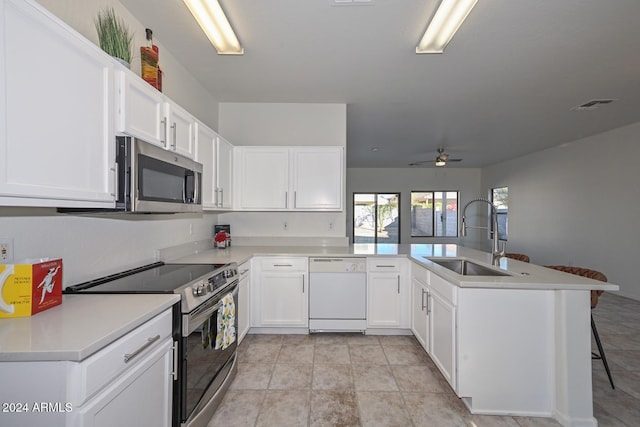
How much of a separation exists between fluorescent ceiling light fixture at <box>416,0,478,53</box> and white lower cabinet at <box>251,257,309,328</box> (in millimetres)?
2200

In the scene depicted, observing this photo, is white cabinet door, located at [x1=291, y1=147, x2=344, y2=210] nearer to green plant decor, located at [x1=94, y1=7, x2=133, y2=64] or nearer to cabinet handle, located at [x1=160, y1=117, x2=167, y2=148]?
cabinet handle, located at [x1=160, y1=117, x2=167, y2=148]

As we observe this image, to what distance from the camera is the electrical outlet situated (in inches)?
47.6

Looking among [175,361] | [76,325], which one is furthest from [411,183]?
[76,325]

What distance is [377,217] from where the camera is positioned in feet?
28.9

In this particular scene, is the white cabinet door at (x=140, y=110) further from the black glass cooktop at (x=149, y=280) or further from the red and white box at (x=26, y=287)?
the black glass cooktop at (x=149, y=280)

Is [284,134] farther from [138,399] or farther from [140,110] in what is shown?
[138,399]

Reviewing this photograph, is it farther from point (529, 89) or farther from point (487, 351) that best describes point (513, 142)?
point (487, 351)

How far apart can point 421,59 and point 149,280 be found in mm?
2758

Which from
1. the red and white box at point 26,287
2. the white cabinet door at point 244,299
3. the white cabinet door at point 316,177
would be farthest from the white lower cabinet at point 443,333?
the red and white box at point 26,287

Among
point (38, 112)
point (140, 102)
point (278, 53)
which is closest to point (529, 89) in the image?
point (278, 53)

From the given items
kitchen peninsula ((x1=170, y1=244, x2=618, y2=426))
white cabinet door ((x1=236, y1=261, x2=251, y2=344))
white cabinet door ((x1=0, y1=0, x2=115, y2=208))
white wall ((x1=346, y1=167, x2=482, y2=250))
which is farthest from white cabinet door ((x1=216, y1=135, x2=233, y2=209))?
white wall ((x1=346, y1=167, x2=482, y2=250))

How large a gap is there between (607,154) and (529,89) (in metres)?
3.09

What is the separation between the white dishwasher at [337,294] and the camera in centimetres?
302

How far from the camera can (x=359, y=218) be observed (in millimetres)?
8938
